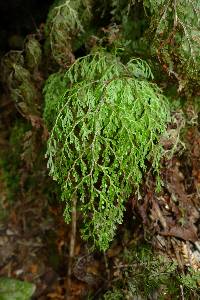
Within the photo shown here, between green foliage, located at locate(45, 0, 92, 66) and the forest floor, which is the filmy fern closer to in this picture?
the forest floor

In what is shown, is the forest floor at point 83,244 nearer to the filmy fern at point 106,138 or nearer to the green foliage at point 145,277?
the green foliage at point 145,277

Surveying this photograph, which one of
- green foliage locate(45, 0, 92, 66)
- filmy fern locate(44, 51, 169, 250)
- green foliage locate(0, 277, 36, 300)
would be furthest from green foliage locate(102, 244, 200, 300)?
green foliage locate(45, 0, 92, 66)

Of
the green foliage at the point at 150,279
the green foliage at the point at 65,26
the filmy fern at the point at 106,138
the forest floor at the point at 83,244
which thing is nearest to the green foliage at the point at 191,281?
the green foliage at the point at 150,279

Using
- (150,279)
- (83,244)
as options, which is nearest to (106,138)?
(150,279)

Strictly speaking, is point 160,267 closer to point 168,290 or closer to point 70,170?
point 168,290

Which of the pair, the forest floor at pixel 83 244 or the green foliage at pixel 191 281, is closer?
the green foliage at pixel 191 281

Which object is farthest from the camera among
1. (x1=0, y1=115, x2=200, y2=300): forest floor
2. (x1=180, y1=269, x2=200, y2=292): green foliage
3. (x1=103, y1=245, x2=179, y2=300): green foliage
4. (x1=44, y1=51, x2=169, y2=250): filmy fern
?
(x1=0, y1=115, x2=200, y2=300): forest floor
